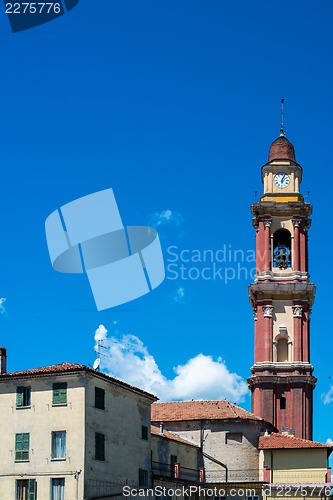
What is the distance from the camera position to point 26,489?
56.9 metres

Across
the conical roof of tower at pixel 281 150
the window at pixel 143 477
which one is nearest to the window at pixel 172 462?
the window at pixel 143 477

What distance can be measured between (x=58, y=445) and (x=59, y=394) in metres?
2.81

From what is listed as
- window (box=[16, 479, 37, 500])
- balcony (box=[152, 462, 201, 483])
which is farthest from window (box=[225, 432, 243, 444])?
window (box=[16, 479, 37, 500])

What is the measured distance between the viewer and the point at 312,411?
97.1 metres

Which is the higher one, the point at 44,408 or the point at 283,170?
the point at 283,170

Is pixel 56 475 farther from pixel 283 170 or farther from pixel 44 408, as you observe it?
pixel 283 170

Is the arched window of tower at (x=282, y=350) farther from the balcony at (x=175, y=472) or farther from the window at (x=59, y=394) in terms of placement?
the window at (x=59, y=394)

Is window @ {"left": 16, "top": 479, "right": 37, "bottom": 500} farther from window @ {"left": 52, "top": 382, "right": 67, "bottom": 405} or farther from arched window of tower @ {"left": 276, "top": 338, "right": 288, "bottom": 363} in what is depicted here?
arched window of tower @ {"left": 276, "top": 338, "right": 288, "bottom": 363}

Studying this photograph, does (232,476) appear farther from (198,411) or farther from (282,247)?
(282,247)

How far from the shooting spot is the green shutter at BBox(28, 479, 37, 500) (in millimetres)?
56434

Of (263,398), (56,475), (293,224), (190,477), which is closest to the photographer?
(56,475)

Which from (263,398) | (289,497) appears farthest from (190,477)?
(263,398)

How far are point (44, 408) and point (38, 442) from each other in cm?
189

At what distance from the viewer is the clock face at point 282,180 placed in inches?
4087
